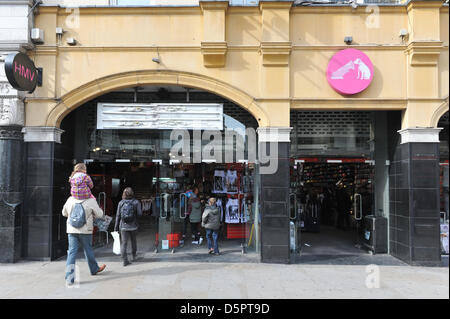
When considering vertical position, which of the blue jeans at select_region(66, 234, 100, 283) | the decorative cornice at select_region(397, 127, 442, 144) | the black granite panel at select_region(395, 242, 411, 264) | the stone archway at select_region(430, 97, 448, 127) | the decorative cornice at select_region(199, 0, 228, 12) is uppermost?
the decorative cornice at select_region(199, 0, 228, 12)

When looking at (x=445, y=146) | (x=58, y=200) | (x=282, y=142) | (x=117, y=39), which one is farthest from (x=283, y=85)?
(x=58, y=200)

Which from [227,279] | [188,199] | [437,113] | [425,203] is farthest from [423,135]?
[188,199]

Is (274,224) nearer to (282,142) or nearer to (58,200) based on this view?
(282,142)

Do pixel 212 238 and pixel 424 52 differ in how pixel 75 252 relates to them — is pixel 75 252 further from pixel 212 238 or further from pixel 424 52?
pixel 424 52

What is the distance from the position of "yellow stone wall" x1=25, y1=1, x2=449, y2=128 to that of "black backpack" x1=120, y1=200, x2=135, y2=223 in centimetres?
243

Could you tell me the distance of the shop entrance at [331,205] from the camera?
838cm

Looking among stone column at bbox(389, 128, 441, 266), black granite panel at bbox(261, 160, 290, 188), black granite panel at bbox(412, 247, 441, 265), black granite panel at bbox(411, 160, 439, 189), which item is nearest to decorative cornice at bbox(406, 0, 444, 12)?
stone column at bbox(389, 128, 441, 266)

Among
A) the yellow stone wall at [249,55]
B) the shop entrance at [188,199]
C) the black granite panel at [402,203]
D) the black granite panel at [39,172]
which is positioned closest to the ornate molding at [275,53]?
the yellow stone wall at [249,55]

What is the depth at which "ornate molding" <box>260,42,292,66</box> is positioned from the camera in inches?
280

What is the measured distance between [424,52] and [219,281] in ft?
20.6

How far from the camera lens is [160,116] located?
787 centimetres

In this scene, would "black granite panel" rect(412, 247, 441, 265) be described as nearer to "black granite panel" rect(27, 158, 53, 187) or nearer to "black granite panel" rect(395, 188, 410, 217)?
"black granite panel" rect(395, 188, 410, 217)

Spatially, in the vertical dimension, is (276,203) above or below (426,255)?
above

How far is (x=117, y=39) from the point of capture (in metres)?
7.43
